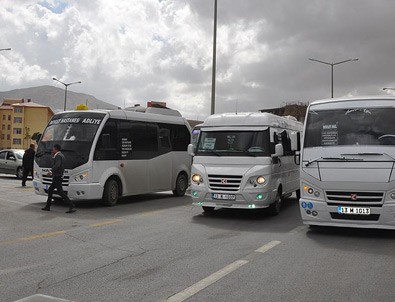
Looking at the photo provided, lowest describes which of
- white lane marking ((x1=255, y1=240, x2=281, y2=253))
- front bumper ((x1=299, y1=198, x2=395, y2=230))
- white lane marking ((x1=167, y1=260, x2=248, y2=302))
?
white lane marking ((x1=167, y1=260, x2=248, y2=302))

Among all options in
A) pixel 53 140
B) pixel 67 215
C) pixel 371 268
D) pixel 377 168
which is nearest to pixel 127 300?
pixel 371 268

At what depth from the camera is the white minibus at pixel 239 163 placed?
36.0 feet

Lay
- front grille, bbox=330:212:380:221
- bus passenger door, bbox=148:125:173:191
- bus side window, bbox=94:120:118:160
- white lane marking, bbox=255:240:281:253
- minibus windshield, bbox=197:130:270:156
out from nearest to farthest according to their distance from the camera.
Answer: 1. white lane marking, bbox=255:240:281:253
2. front grille, bbox=330:212:380:221
3. minibus windshield, bbox=197:130:270:156
4. bus side window, bbox=94:120:118:160
5. bus passenger door, bbox=148:125:173:191

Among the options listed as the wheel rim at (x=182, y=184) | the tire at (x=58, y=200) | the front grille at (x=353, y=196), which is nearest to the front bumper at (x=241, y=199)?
the front grille at (x=353, y=196)

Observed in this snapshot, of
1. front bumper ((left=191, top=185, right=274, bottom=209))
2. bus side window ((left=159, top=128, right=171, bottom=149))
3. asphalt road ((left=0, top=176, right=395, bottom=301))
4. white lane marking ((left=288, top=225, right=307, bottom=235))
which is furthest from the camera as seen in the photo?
bus side window ((left=159, top=128, right=171, bottom=149))

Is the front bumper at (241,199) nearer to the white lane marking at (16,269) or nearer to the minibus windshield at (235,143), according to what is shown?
the minibus windshield at (235,143)

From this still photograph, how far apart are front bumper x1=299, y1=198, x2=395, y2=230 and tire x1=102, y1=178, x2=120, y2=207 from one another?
651 centimetres

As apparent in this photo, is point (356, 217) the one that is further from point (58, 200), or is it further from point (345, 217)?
point (58, 200)

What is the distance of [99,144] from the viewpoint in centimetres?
1326

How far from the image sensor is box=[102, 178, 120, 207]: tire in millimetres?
13498

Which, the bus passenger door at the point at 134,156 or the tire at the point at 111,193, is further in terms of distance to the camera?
the bus passenger door at the point at 134,156

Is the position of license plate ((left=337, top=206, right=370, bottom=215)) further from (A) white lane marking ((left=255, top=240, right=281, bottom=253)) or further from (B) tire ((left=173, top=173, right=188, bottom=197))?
(B) tire ((left=173, top=173, right=188, bottom=197))

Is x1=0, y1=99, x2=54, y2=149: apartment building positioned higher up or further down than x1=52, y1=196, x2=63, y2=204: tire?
higher up


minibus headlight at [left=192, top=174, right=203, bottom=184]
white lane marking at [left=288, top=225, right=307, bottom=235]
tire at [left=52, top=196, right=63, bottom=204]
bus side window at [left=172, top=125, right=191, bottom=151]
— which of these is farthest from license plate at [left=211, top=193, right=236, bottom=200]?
bus side window at [left=172, top=125, right=191, bottom=151]
